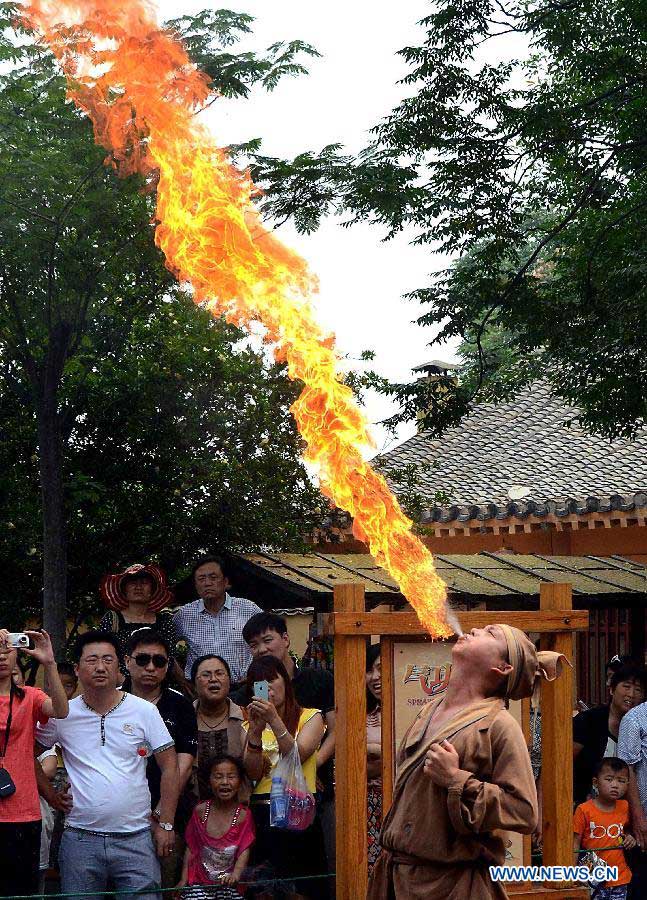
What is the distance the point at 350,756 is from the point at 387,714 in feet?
0.82

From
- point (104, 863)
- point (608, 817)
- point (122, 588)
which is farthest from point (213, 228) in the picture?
point (608, 817)

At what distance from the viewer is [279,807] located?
607cm

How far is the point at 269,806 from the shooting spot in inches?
244

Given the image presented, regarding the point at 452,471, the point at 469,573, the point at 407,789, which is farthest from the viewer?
the point at 452,471

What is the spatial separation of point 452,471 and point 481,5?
11064 mm

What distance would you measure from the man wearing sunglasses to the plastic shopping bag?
1.71 ft

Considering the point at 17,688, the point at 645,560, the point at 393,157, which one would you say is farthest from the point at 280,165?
the point at 645,560

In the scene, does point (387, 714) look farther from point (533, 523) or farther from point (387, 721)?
point (533, 523)

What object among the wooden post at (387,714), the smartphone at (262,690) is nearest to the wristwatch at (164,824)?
the smartphone at (262,690)

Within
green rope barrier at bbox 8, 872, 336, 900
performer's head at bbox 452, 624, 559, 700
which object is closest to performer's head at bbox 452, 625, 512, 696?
performer's head at bbox 452, 624, 559, 700

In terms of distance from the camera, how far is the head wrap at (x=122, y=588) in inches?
306

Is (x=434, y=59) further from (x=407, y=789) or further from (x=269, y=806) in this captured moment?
(x=407, y=789)

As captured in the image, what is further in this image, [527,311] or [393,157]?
[527,311]

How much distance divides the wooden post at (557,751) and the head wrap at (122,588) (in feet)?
10.00
